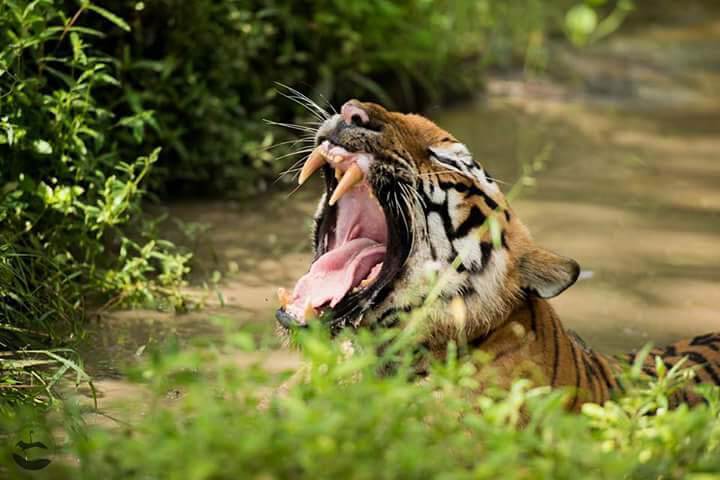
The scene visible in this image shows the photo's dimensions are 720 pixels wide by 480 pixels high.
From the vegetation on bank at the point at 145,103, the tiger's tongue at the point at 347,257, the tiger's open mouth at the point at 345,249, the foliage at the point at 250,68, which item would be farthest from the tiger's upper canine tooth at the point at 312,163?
the foliage at the point at 250,68

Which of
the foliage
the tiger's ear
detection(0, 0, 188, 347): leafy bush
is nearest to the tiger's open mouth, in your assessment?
the tiger's ear

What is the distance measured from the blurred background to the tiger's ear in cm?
23

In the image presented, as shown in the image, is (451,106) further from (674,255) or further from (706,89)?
(674,255)

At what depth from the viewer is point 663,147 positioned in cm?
818

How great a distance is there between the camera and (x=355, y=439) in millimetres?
2205

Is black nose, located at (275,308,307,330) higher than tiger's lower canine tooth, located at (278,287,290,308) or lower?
lower

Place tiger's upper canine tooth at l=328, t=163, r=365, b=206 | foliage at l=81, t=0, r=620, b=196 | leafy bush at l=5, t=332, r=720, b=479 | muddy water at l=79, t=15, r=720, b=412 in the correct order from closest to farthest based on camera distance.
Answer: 1. leafy bush at l=5, t=332, r=720, b=479
2. tiger's upper canine tooth at l=328, t=163, r=365, b=206
3. muddy water at l=79, t=15, r=720, b=412
4. foliage at l=81, t=0, r=620, b=196

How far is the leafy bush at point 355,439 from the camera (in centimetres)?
212

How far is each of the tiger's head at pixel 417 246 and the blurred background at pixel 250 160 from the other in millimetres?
332

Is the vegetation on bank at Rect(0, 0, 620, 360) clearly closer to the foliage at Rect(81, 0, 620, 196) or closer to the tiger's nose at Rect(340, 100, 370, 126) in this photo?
the foliage at Rect(81, 0, 620, 196)

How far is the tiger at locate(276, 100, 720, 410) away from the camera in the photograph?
138 inches

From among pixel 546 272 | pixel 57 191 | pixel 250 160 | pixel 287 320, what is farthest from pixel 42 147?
pixel 250 160

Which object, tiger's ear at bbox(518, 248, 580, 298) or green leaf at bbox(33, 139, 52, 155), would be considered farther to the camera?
green leaf at bbox(33, 139, 52, 155)

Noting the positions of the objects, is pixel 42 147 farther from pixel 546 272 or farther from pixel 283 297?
pixel 546 272
